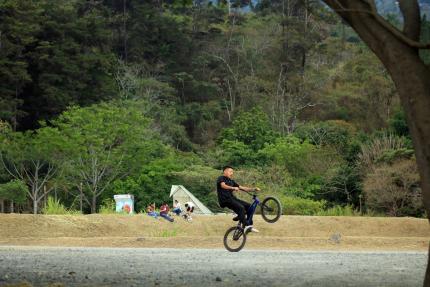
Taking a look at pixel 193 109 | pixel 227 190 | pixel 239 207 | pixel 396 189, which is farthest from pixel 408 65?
pixel 193 109

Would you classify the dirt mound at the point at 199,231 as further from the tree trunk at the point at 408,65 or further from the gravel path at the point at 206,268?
the tree trunk at the point at 408,65

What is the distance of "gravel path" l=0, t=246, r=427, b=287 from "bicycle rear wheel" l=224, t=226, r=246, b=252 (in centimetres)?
19

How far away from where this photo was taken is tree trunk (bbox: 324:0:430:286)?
737cm

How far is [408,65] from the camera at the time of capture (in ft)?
24.5

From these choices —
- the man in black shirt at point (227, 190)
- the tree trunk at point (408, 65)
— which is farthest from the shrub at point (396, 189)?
the tree trunk at point (408, 65)

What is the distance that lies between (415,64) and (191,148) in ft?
168

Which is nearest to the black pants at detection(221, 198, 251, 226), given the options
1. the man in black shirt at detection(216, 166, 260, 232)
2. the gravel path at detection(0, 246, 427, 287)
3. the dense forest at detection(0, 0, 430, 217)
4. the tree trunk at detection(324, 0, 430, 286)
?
the man in black shirt at detection(216, 166, 260, 232)

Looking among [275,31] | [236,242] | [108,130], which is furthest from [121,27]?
[236,242]

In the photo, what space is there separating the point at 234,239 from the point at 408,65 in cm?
1094

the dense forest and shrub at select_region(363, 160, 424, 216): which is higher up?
the dense forest

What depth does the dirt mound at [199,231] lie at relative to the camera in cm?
2289

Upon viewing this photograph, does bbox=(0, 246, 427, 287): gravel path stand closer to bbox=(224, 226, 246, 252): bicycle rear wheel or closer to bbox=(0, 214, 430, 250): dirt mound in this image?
bbox=(224, 226, 246, 252): bicycle rear wheel

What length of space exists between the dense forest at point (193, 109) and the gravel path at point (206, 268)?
13.8 ft

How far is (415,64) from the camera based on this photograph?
7453 millimetres
